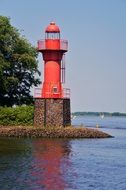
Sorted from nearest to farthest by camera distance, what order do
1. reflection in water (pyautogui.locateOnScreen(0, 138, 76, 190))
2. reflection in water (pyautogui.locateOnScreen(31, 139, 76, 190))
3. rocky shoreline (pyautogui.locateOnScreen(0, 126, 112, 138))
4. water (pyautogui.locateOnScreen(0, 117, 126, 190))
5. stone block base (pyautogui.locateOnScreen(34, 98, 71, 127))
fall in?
A: reflection in water (pyautogui.locateOnScreen(0, 138, 76, 190))
water (pyautogui.locateOnScreen(0, 117, 126, 190))
reflection in water (pyautogui.locateOnScreen(31, 139, 76, 190))
rocky shoreline (pyautogui.locateOnScreen(0, 126, 112, 138))
stone block base (pyautogui.locateOnScreen(34, 98, 71, 127))

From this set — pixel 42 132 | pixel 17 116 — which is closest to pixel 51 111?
pixel 42 132

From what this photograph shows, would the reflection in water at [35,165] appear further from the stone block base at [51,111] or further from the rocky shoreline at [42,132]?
the stone block base at [51,111]

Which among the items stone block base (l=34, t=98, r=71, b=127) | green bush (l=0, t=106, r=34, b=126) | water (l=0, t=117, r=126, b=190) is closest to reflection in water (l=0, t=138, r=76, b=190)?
water (l=0, t=117, r=126, b=190)

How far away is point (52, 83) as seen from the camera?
6725cm

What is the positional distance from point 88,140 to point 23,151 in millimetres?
16765

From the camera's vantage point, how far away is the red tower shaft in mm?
67250

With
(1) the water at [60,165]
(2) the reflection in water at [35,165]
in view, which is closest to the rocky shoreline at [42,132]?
(1) the water at [60,165]

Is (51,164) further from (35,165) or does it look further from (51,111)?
(51,111)

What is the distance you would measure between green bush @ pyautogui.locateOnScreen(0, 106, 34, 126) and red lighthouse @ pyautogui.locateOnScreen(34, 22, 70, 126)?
2.80 meters

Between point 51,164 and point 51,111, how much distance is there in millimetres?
26639

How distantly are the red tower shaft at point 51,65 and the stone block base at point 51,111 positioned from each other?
0.69 m

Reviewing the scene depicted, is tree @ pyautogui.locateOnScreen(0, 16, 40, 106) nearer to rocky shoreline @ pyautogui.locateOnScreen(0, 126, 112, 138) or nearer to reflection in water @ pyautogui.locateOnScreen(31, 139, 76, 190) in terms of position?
rocky shoreline @ pyautogui.locateOnScreen(0, 126, 112, 138)

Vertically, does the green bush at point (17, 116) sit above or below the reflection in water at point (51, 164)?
above

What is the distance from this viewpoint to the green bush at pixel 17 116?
70375 millimetres
